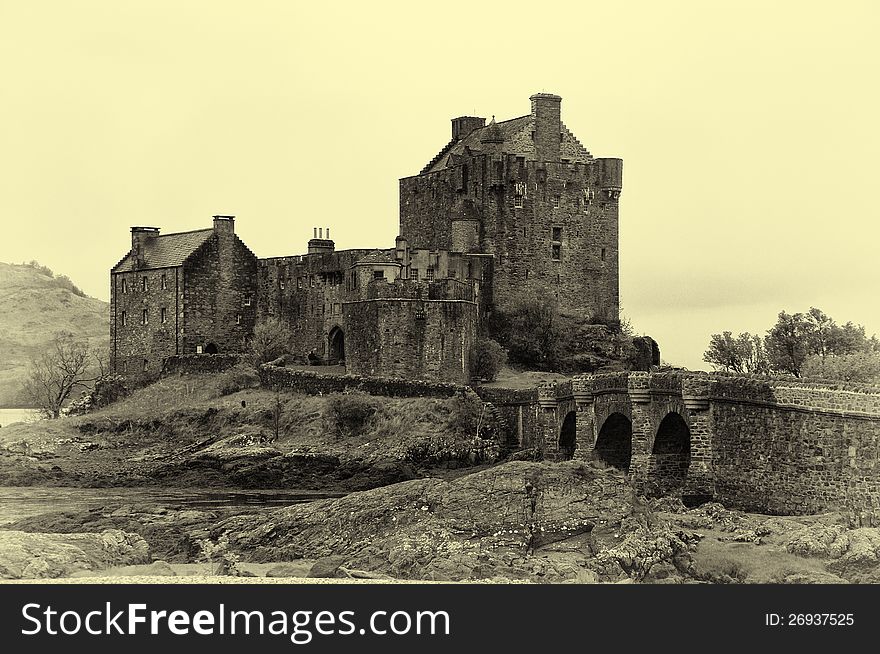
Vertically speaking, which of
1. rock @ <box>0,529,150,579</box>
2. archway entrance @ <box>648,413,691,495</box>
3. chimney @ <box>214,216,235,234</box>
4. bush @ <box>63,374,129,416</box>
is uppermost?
chimney @ <box>214,216,235,234</box>

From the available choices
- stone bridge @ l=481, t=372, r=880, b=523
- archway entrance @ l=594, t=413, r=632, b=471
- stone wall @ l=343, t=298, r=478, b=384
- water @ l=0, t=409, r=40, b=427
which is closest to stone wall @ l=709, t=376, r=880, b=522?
stone bridge @ l=481, t=372, r=880, b=523

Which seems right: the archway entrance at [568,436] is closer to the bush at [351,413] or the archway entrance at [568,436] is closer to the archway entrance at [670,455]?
the archway entrance at [670,455]

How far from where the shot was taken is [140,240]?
7969 cm

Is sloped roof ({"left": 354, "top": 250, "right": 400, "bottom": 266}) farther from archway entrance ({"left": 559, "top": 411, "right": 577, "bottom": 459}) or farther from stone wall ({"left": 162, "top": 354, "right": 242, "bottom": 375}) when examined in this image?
archway entrance ({"left": 559, "top": 411, "right": 577, "bottom": 459})

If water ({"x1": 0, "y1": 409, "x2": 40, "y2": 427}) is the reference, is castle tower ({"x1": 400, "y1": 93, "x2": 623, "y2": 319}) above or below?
above

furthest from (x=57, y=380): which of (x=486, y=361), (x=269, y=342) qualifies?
(x=486, y=361)

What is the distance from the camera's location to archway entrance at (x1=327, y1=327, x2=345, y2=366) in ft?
245

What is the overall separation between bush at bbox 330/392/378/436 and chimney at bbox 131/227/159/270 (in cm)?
2003

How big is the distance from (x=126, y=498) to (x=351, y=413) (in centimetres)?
1024

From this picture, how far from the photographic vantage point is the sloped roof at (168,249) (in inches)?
3068

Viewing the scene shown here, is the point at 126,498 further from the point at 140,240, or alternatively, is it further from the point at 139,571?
the point at 140,240

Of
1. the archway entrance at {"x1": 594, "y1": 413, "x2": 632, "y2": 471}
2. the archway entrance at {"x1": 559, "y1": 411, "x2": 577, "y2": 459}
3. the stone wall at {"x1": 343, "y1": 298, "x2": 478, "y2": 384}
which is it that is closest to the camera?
the archway entrance at {"x1": 594, "y1": 413, "x2": 632, "y2": 471}

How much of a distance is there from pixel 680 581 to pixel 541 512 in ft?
19.3

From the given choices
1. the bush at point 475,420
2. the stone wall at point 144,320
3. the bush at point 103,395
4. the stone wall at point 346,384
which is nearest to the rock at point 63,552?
the bush at point 475,420
